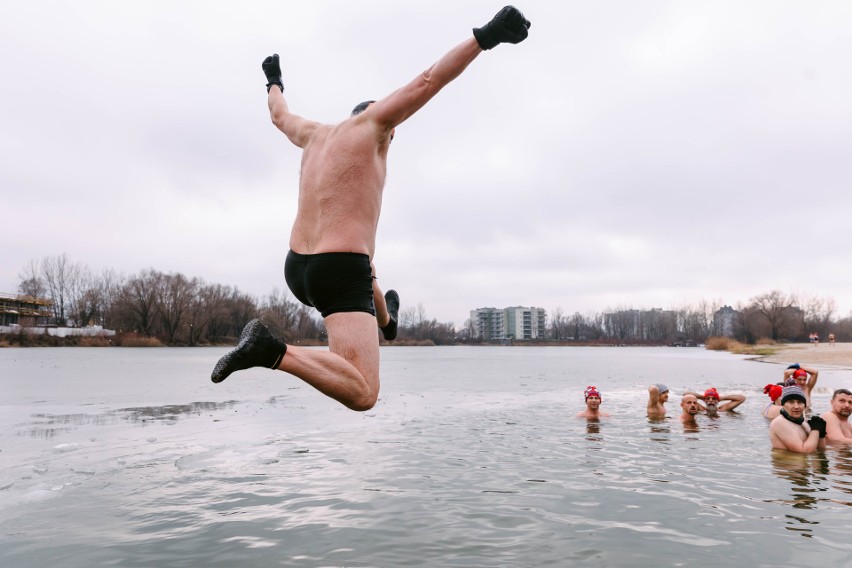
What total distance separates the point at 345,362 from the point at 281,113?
207cm

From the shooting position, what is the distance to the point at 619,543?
14.2 ft

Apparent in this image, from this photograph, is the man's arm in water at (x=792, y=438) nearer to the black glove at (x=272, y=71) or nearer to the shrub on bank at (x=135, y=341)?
the black glove at (x=272, y=71)

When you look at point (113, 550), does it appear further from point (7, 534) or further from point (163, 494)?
point (163, 494)

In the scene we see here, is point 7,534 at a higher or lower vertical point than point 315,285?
lower

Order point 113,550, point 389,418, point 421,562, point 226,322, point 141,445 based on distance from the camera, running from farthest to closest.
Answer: point 226,322
point 389,418
point 141,445
point 113,550
point 421,562

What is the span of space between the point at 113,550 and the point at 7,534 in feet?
3.55

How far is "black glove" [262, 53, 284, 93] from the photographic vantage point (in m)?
4.58

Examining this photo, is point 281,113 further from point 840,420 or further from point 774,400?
point 774,400

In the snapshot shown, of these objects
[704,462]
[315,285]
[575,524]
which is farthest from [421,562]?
[704,462]

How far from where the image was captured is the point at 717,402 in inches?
504

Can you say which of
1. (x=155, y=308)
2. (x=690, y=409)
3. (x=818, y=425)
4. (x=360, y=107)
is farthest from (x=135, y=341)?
(x=360, y=107)

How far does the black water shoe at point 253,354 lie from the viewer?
3092mm

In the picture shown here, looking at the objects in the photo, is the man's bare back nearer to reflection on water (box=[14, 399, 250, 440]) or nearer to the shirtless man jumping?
the shirtless man jumping

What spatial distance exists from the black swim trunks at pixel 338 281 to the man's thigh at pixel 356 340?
50 millimetres
